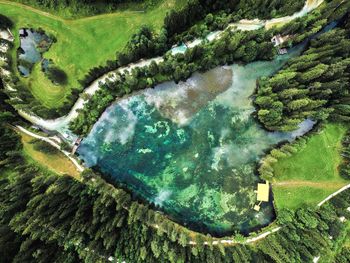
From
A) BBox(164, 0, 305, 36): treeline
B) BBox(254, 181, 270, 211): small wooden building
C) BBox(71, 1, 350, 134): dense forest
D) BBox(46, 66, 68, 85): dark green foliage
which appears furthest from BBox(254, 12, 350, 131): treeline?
BBox(46, 66, 68, 85): dark green foliage

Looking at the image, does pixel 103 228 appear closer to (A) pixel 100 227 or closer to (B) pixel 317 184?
(A) pixel 100 227

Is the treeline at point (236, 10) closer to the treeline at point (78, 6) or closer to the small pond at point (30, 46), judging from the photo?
the treeline at point (78, 6)

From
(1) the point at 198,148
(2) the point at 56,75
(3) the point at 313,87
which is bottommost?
(1) the point at 198,148

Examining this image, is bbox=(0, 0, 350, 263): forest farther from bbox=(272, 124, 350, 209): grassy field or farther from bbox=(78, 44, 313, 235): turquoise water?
bbox=(78, 44, 313, 235): turquoise water

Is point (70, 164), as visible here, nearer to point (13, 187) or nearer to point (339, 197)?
point (13, 187)

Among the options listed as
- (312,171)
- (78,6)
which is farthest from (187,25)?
(312,171)

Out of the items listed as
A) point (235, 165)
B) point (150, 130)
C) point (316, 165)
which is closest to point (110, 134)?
point (150, 130)
